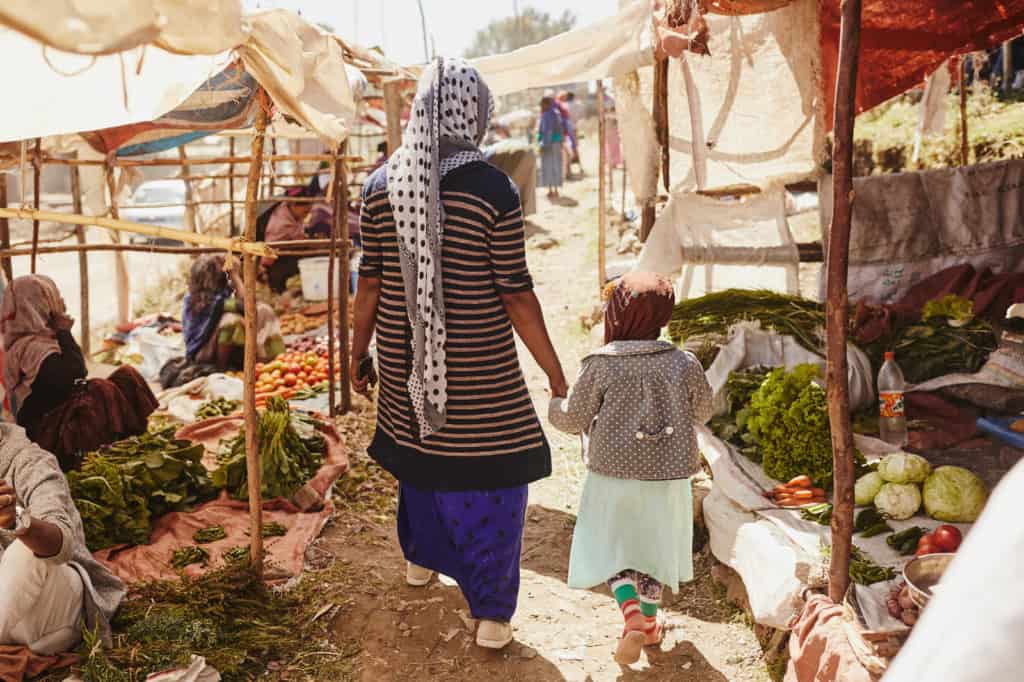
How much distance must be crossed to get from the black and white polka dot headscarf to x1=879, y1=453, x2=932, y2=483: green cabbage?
1.86 m

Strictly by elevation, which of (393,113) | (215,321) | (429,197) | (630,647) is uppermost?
(393,113)

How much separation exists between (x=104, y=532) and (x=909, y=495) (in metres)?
3.68

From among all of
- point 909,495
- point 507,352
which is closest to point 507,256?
point 507,352

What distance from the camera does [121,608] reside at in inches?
145

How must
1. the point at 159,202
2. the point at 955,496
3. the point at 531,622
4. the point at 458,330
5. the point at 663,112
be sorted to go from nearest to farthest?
the point at 458,330
the point at 955,496
the point at 531,622
the point at 663,112
the point at 159,202

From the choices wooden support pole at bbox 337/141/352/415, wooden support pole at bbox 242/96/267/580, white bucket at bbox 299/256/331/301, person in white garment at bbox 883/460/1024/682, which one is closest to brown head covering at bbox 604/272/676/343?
wooden support pole at bbox 242/96/267/580

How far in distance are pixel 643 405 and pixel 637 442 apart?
0.46 ft

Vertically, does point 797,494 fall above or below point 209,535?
above

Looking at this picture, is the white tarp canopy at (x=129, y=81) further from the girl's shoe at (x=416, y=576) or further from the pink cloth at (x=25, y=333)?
the girl's shoe at (x=416, y=576)

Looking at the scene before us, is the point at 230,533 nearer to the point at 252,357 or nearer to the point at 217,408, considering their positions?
the point at 252,357

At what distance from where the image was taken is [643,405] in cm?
345

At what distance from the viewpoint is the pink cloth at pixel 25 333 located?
497 cm

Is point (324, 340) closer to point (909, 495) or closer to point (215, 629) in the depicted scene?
point (215, 629)

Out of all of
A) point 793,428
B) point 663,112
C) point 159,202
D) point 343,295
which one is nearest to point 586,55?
point 663,112
